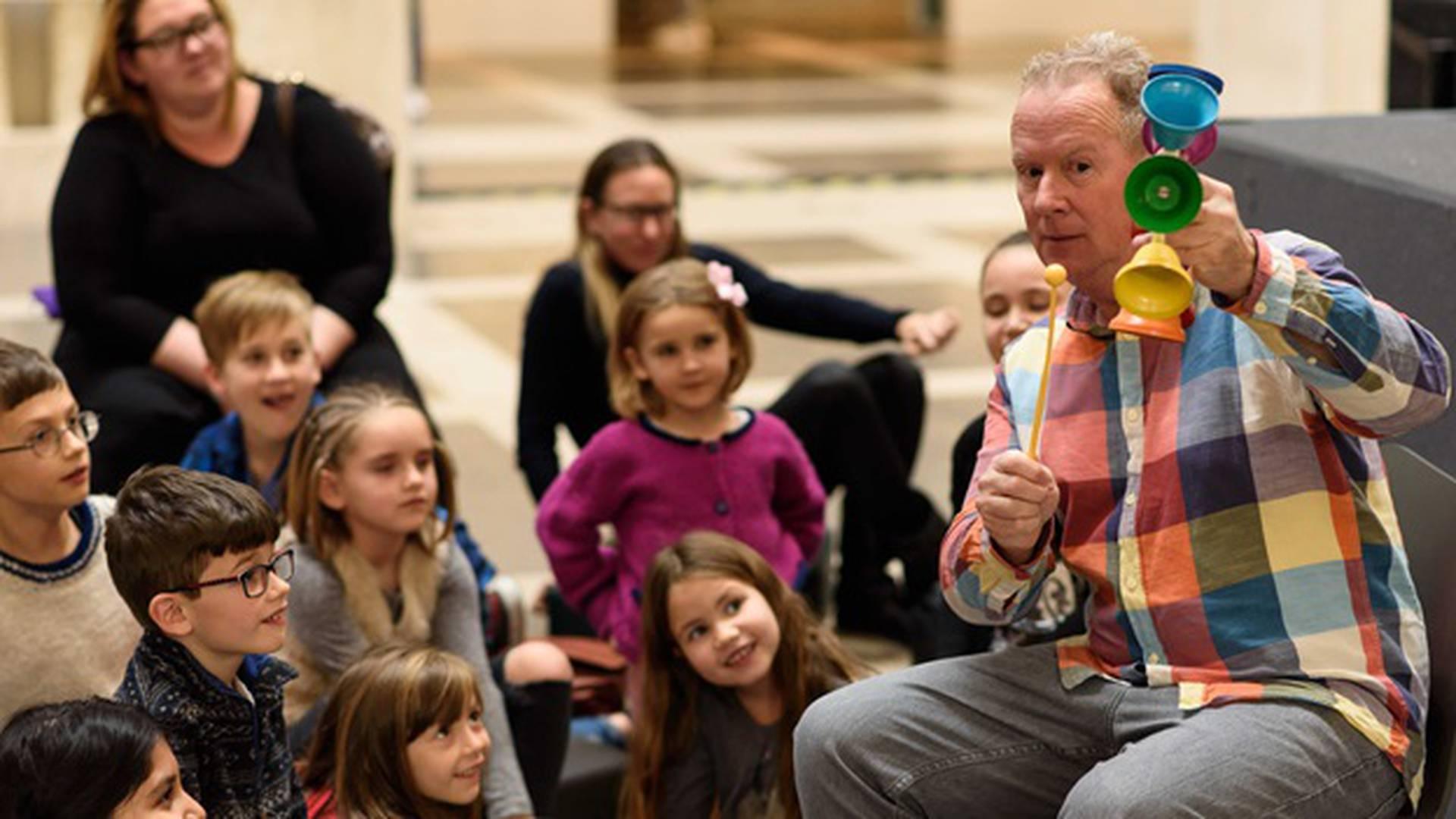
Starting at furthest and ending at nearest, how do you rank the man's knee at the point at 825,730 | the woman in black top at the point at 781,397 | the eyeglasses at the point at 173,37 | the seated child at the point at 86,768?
the woman in black top at the point at 781,397, the eyeglasses at the point at 173,37, the man's knee at the point at 825,730, the seated child at the point at 86,768

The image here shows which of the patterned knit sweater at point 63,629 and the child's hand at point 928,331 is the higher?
the child's hand at point 928,331

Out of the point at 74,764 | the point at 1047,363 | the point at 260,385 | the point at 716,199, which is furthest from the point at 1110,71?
the point at 716,199

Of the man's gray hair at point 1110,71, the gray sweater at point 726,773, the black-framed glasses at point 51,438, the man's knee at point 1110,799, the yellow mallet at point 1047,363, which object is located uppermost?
the man's gray hair at point 1110,71

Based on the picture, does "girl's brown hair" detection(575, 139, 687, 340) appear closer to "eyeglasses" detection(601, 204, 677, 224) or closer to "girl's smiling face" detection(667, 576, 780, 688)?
"eyeglasses" detection(601, 204, 677, 224)

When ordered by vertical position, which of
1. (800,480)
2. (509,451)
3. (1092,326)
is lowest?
(509,451)

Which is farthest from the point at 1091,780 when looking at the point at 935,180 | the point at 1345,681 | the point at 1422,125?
the point at 935,180

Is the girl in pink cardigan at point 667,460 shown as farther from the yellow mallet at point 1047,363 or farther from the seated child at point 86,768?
the seated child at point 86,768

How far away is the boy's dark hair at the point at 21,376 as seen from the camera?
334 centimetres

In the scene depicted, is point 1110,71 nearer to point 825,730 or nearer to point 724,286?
point 825,730

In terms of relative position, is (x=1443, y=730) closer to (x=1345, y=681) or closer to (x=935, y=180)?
(x=1345, y=681)

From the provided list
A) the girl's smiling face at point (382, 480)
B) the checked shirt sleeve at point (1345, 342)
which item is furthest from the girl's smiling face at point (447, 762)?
the checked shirt sleeve at point (1345, 342)

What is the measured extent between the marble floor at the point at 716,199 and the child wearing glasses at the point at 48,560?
2207 millimetres

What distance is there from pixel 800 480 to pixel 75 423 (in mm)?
1463

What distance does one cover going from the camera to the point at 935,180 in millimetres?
11562
